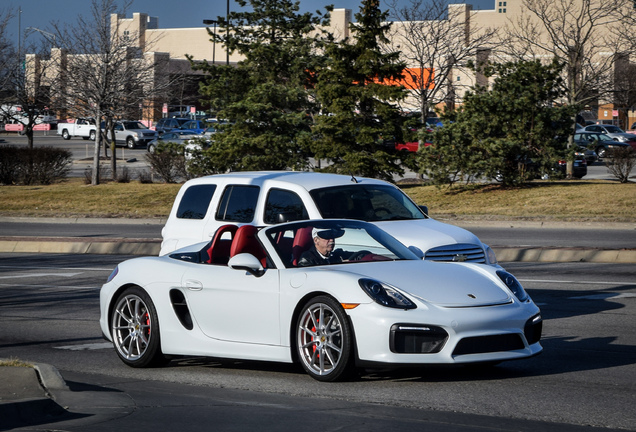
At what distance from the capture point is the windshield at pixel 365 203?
1131cm

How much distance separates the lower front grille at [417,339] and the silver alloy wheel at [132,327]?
7.85 ft

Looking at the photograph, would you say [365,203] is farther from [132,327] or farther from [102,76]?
[102,76]

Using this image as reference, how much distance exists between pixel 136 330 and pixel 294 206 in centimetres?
347

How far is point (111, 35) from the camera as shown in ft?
121

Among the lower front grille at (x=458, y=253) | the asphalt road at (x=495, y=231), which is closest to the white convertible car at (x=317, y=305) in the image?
the lower front grille at (x=458, y=253)

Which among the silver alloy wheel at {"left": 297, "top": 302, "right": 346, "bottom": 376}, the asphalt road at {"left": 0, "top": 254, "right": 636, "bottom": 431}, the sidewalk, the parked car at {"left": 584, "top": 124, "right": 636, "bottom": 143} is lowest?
the asphalt road at {"left": 0, "top": 254, "right": 636, "bottom": 431}

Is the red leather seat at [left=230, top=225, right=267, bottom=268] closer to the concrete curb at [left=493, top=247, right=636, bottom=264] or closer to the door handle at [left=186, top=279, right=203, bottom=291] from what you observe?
the door handle at [left=186, top=279, right=203, bottom=291]

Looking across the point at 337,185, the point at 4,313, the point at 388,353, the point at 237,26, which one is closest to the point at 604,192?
the point at 237,26

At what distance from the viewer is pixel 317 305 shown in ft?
23.7

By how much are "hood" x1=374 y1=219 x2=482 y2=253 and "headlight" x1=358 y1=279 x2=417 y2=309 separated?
3.45 meters

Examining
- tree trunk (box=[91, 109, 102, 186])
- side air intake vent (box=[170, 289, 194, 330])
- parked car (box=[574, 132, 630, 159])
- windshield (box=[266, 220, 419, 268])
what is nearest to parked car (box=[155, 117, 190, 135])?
parked car (box=[574, 132, 630, 159])

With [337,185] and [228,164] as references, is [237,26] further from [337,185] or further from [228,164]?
[337,185]

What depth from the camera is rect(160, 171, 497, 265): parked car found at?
11.1m

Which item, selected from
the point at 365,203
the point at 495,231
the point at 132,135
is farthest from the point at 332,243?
the point at 132,135
